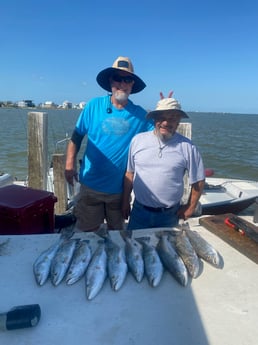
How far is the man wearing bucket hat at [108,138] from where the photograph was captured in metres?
3.28

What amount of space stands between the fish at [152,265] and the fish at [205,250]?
1.11 ft

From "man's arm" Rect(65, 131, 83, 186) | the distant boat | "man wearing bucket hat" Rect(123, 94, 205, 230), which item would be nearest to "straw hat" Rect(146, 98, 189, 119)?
"man wearing bucket hat" Rect(123, 94, 205, 230)

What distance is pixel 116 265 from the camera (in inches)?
80.0

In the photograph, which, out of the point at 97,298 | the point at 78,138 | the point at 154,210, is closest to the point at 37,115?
the point at 78,138

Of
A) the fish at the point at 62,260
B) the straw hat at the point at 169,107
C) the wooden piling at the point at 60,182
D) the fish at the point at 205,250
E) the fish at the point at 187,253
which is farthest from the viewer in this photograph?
the wooden piling at the point at 60,182

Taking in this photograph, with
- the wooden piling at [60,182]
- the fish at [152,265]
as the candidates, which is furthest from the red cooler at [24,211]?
the wooden piling at [60,182]

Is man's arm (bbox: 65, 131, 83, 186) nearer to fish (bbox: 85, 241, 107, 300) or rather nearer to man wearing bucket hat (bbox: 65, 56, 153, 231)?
man wearing bucket hat (bbox: 65, 56, 153, 231)

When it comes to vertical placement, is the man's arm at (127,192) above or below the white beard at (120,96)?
below

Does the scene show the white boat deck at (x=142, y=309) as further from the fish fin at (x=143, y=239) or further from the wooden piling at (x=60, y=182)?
the wooden piling at (x=60, y=182)

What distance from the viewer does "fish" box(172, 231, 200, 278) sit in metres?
2.06

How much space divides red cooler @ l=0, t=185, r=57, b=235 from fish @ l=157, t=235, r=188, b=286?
4.41 ft

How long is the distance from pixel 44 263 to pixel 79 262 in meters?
0.23

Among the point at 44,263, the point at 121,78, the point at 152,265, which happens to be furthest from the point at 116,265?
the point at 121,78

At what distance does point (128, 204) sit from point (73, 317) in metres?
1.93
